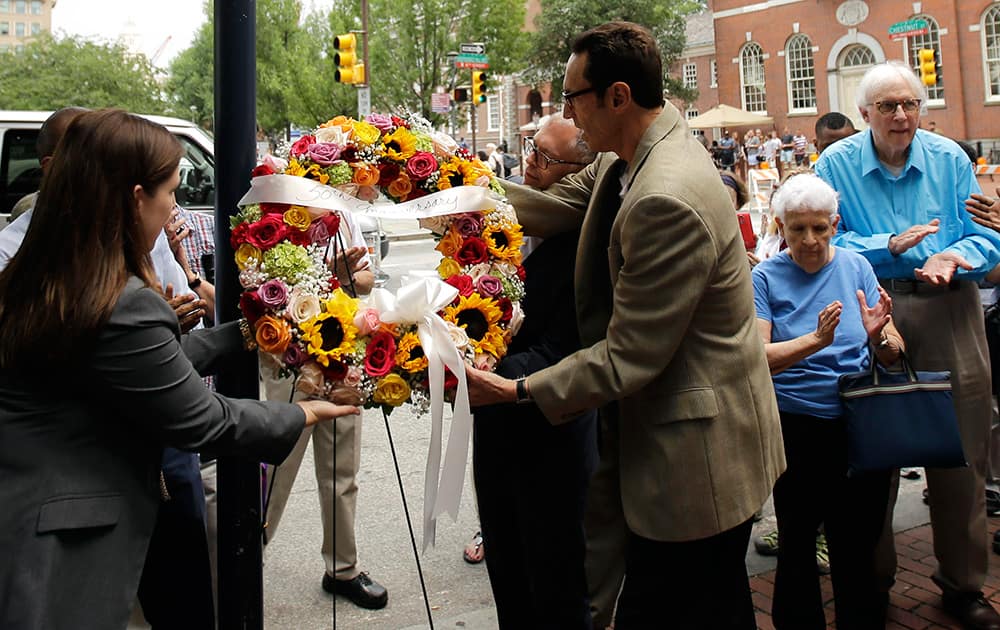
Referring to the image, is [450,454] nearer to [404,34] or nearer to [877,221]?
[877,221]

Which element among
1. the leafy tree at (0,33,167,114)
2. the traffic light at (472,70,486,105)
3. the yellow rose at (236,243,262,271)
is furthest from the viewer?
the leafy tree at (0,33,167,114)

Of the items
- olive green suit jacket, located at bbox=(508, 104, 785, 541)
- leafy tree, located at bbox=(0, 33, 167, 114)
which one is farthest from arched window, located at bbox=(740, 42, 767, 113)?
olive green suit jacket, located at bbox=(508, 104, 785, 541)

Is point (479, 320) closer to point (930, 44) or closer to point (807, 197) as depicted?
point (807, 197)

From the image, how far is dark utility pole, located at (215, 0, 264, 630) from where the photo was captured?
2553 millimetres

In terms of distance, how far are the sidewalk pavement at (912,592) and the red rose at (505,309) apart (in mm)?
1907

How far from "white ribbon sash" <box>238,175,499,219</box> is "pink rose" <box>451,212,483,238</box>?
0.13 feet

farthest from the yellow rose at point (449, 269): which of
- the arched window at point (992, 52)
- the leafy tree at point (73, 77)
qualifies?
the leafy tree at point (73, 77)

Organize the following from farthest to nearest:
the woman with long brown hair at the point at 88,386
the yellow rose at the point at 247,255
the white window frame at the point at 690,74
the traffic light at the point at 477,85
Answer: the white window frame at the point at 690,74 → the traffic light at the point at 477,85 → the yellow rose at the point at 247,255 → the woman with long brown hair at the point at 88,386

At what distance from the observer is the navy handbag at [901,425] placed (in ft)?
10.3

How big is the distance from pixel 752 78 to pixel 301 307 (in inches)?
1694

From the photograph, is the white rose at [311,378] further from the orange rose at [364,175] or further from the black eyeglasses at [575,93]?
the black eyeglasses at [575,93]

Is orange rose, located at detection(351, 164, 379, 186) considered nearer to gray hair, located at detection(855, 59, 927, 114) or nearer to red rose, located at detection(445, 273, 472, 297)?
red rose, located at detection(445, 273, 472, 297)

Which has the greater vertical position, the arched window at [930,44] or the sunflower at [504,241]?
the arched window at [930,44]

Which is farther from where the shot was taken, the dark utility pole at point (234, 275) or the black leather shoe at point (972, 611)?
the black leather shoe at point (972, 611)
